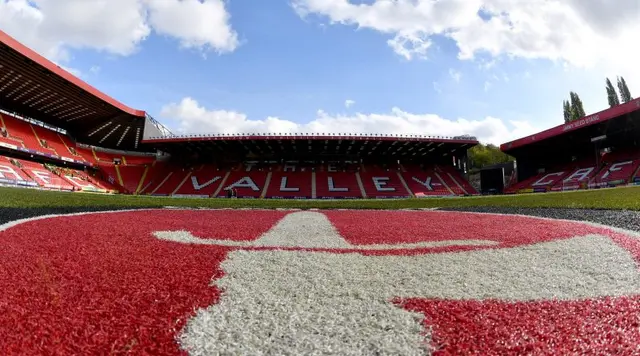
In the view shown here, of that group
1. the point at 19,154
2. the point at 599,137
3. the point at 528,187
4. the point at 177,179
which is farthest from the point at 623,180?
the point at 19,154

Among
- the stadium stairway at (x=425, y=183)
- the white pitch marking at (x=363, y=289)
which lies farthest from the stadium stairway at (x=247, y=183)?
the white pitch marking at (x=363, y=289)

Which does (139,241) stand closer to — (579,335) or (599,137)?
(579,335)

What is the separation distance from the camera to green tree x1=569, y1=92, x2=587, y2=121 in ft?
253

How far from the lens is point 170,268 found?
16.3ft

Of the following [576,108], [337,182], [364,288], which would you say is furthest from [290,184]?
[576,108]

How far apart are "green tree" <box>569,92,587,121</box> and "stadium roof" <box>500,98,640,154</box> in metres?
34.4

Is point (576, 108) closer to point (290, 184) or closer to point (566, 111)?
point (566, 111)

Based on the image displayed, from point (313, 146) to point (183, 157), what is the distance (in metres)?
23.0

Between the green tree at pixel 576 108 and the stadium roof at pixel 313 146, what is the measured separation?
39647 millimetres

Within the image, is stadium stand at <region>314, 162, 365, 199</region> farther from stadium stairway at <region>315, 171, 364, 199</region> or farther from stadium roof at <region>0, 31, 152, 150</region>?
stadium roof at <region>0, 31, 152, 150</region>

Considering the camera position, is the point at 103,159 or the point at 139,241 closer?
the point at 139,241

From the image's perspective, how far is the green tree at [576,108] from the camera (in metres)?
77.1

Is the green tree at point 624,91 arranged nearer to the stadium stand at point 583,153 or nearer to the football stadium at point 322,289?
the stadium stand at point 583,153

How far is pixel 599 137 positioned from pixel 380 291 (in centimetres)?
5021
